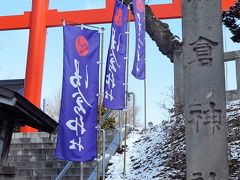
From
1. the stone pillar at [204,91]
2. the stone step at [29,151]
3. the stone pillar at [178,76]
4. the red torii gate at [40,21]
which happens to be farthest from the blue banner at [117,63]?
the red torii gate at [40,21]

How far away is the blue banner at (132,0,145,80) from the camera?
995cm

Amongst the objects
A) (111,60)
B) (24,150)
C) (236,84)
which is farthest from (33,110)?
(236,84)

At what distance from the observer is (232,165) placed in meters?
7.44

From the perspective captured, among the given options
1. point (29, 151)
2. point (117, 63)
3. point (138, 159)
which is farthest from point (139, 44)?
point (29, 151)

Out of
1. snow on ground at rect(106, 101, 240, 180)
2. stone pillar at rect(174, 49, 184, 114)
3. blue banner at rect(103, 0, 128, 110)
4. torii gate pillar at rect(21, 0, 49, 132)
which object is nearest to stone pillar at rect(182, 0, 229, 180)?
snow on ground at rect(106, 101, 240, 180)

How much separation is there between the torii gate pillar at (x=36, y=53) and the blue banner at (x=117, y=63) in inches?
Answer: 289

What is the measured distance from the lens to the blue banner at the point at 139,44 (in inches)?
392

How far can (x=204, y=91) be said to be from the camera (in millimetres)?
4008

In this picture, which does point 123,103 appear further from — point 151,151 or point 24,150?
point 24,150

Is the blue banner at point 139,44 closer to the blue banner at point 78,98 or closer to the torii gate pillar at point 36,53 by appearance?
the blue banner at point 78,98

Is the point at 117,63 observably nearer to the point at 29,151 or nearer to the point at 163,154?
the point at 163,154

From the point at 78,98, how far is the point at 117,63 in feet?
6.29

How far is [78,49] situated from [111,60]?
1.39 metres

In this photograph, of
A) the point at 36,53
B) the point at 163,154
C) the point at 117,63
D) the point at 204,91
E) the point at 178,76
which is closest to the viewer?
the point at 204,91
